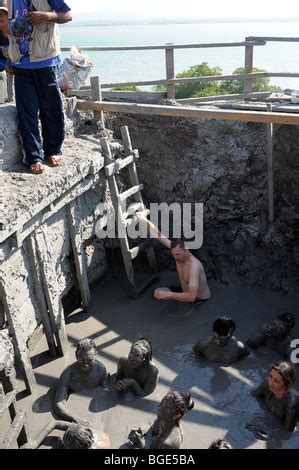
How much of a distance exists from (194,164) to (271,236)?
1592mm

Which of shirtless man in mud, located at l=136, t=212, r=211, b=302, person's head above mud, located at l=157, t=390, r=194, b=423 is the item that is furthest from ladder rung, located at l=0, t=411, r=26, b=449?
shirtless man in mud, located at l=136, t=212, r=211, b=302

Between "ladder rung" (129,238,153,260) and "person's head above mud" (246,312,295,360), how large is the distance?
2003mm

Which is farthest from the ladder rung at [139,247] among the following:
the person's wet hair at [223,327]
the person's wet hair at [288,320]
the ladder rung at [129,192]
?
the person's wet hair at [288,320]

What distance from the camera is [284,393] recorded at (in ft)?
17.4

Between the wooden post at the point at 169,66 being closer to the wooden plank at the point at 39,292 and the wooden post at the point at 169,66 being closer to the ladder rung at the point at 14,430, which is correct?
the wooden plank at the point at 39,292

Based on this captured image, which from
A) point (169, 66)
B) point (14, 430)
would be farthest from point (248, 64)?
point (14, 430)

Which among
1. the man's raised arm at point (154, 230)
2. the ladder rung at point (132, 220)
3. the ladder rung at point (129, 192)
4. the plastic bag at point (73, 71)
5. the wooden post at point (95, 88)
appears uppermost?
the plastic bag at point (73, 71)

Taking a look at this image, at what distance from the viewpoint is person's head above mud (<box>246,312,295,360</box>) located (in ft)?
20.6

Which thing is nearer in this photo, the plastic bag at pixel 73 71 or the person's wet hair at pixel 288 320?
the person's wet hair at pixel 288 320

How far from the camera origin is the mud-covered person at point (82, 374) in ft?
18.9

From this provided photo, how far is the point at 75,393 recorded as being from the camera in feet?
19.2

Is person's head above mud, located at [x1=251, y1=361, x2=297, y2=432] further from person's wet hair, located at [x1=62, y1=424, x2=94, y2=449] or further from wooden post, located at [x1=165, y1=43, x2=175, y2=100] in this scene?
wooden post, located at [x1=165, y1=43, x2=175, y2=100]

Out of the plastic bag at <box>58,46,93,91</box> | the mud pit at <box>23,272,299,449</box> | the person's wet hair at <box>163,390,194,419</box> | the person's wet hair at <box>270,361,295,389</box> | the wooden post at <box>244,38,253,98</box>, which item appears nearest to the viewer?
the person's wet hair at <box>163,390,194,419</box>

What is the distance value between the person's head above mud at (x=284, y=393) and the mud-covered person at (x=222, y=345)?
0.81 meters
